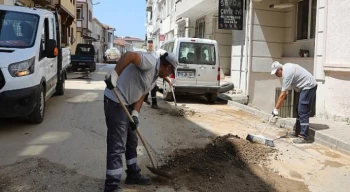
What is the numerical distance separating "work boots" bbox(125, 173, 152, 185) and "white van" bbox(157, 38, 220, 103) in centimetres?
700

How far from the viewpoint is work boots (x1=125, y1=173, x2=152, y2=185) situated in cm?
415

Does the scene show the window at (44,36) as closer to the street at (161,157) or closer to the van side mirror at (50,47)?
the van side mirror at (50,47)

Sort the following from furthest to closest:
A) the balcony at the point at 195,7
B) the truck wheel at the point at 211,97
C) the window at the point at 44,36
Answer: the balcony at the point at 195,7, the truck wheel at the point at 211,97, the window at the point at 44,36

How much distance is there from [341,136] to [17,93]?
5739 millimetres

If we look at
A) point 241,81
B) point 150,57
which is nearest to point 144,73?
point 150,57

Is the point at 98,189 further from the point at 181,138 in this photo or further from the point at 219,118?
the point at 219,118

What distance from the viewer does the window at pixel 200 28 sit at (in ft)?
69.0

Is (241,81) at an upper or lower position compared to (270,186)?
upper

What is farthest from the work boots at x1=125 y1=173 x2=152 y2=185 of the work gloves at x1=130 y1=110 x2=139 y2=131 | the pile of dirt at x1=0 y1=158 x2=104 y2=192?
the work gloves at x1=130 y1=110 x2=139 y2=131

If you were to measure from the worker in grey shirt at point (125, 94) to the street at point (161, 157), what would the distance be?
17.7 inches

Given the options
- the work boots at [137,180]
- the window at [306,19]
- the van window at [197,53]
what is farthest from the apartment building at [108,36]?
the work boots at [137,180]

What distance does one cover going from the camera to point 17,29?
22.8 ft

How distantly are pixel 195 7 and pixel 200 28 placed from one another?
14.2ft

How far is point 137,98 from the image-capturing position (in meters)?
3.94
